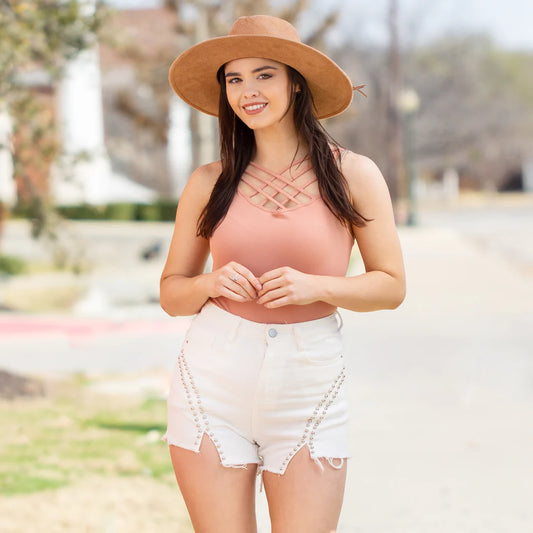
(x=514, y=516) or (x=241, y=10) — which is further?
(x=241, y=10)

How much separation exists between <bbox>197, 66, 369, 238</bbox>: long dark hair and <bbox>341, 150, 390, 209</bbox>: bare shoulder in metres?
0.02

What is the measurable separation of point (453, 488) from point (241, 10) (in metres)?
15.3

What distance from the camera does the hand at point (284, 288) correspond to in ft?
7.06

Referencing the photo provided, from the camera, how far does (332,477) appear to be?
7.40ft

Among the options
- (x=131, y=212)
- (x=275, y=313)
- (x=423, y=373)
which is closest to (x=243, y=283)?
(x=275, y=313)

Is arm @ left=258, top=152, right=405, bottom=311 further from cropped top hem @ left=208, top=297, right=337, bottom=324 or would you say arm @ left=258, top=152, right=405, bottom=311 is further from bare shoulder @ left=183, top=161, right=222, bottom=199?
bare shoulder @ left=183, top=161, right=222, bottom=199

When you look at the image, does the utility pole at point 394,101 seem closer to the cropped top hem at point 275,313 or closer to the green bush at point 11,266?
the green bush at point 11,266

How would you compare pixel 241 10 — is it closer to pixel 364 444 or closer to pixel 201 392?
pixel 364 444

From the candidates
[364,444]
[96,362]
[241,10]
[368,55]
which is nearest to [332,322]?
[364,444]

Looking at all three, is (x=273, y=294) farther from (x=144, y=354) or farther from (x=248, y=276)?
(x=144, y=354)

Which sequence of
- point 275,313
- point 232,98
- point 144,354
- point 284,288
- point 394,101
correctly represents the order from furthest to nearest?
1. point 394,101
2. point 144,354
3. point 232,98
4. point 275,313
5. point 284,288

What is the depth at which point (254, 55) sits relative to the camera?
2.34 m

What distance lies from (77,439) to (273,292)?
374 cm

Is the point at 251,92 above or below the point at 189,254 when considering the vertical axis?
above
